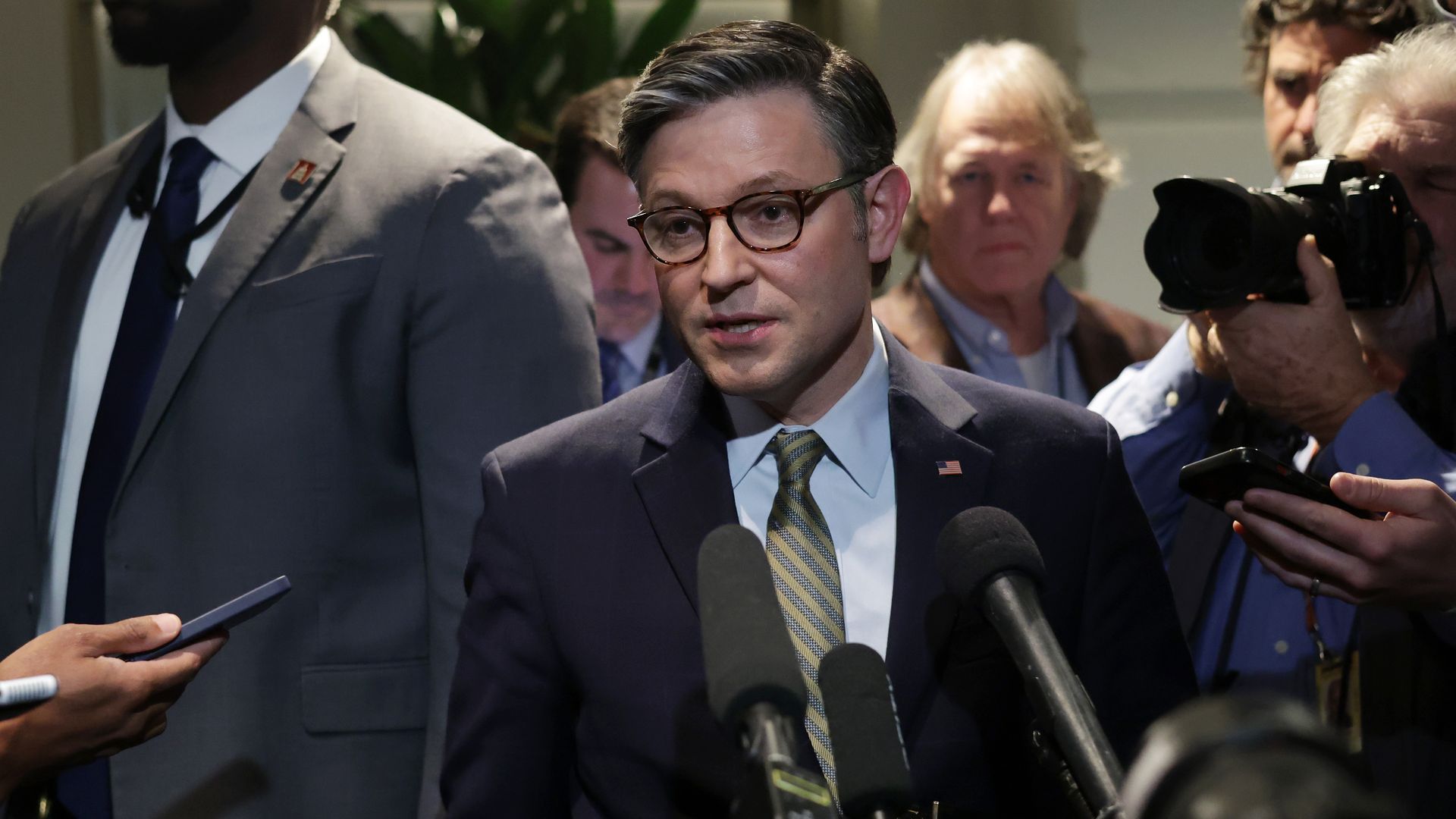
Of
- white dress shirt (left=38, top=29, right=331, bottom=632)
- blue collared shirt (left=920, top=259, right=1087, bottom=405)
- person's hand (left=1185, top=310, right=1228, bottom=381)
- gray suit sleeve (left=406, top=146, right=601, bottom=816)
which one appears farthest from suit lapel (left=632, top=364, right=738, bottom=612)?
blue collared shirt (left=920, top=259, right=1087, bottom=405)

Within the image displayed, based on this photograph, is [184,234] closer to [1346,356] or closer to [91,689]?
[91,689]

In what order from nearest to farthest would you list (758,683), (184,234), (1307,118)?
(758,683), (184,234), (1307,118)

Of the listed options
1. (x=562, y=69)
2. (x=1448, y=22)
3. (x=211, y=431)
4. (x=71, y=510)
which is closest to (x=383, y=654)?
(x=211, y=431)

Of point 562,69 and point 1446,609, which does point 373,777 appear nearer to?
point 1446,609

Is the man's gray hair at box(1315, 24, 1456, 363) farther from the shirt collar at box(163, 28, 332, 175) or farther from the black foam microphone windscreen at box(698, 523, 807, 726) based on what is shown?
the shirt collar at box(163, 28, 332, 175)

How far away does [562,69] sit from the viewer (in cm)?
676

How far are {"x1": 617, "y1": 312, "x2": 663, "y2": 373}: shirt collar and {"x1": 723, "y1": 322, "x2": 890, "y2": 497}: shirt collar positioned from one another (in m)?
1.86

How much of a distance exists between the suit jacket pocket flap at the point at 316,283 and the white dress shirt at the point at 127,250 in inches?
4.7

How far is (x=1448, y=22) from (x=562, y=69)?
16.8 ft

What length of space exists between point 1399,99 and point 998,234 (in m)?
1.15

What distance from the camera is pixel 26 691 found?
1.32 m

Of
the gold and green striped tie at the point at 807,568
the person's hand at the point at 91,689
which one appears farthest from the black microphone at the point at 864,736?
the person's hand at the point at 91,689

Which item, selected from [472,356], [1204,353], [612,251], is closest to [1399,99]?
[1204,353]

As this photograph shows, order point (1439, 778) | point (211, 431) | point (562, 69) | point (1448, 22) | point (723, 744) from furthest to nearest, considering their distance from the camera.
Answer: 1. point (562, 69)
2. point (1448, 22)
3. point (211, 431)
4. point (1439, 778)
5. point (723, 744)
